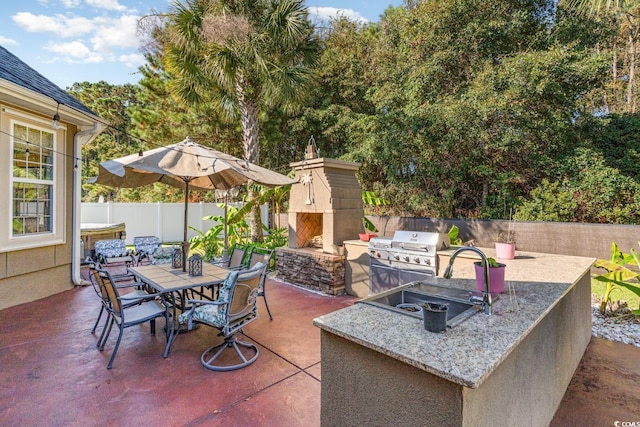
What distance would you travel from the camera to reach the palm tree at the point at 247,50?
8.02 metres

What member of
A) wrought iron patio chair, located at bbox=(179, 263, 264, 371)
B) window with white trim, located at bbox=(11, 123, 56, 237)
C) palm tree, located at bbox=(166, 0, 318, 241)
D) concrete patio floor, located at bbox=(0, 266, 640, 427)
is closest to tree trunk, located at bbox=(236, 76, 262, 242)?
palm tree, located at bbox=(166, 0, 318, 241)

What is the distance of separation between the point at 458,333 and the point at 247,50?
8.47 meters

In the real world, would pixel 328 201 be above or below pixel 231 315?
above

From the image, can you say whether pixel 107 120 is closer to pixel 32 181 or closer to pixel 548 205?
pixel 32 181

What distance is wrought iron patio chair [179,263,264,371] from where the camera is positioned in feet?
10.8

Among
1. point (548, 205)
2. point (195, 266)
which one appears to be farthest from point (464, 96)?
point (195, 266)

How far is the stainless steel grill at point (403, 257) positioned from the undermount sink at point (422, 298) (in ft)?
7.04

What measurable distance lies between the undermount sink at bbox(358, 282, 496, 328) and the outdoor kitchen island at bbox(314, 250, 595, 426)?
21 centimetres

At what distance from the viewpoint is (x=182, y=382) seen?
3.07 m

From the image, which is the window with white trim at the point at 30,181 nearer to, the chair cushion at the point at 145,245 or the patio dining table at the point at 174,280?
the chair cushion at the point at 145,245

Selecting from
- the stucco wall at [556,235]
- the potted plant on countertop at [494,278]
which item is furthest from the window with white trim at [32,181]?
the stucco wall at [556,235]

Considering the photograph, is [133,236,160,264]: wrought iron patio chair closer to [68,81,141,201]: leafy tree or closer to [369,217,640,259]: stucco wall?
[369,217,640,259]: stucco wall

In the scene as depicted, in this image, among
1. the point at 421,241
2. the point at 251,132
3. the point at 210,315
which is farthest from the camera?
the point at 251,132

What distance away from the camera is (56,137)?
5914 millimetres
